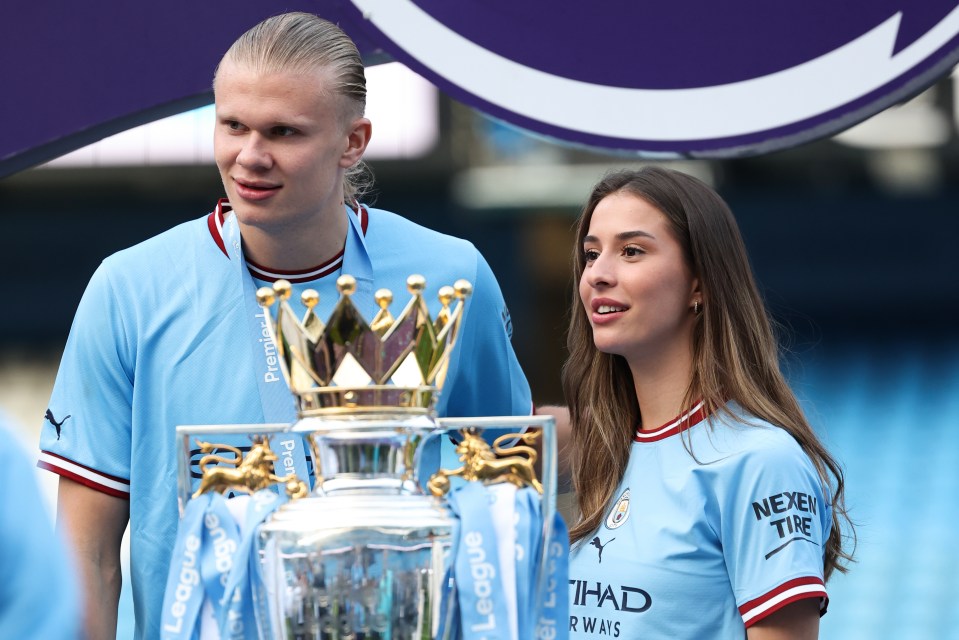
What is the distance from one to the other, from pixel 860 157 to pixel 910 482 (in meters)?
2.19

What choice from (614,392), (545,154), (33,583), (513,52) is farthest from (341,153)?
(545,154)

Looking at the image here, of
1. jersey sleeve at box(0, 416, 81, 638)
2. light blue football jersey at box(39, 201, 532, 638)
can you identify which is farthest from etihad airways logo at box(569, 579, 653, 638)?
jersey sleeve at box(0, 416, 81, 638)

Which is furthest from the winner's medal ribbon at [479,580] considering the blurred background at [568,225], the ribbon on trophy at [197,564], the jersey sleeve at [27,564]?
the blurred background at [568,225]

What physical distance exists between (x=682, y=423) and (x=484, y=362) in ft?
1.08

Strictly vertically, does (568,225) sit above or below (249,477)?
above

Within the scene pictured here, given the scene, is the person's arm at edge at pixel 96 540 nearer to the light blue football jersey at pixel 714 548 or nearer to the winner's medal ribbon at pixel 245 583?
the winner's medal ribbon at pixel 245 583

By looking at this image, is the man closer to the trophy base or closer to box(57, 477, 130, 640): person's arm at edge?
box(57, 477, 130, 640): person's arm at edge

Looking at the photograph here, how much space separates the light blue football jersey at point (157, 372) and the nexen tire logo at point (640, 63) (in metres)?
0.35

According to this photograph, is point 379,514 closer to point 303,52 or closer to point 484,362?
point 303,52

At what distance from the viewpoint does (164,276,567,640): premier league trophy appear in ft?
5.02

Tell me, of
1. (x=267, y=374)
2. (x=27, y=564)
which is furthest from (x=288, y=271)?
(x=27, y=564)

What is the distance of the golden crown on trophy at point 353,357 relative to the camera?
1.58 metres

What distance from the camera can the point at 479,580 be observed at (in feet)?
5.18

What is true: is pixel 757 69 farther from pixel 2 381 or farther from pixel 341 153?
pixel 2 381
